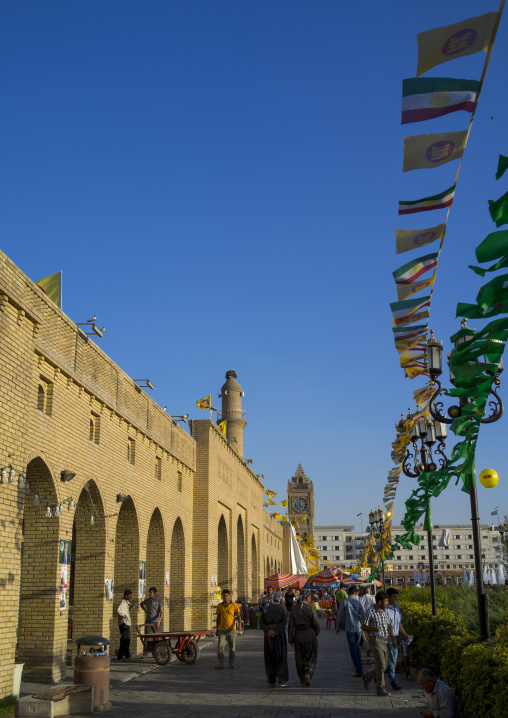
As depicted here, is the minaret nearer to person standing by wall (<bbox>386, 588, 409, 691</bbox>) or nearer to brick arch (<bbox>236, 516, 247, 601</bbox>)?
brick arch (<bbox>236, 516, 247, 601</bbox>)

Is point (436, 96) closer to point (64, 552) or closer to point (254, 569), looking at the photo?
point (64, 552)

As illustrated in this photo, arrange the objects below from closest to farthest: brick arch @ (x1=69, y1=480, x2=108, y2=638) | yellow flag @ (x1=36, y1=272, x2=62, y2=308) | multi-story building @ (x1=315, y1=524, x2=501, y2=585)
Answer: brick arch @ (x1=69, y1=480, x2=108, y2=638) < yellow flag @ (x1=36, y1=272, x2=62, y2=308) < multi-story building @ (x1=315, y1=524, x2=501, y2=585)

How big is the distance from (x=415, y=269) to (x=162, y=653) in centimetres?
1014

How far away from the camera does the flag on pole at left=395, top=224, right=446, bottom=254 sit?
8.35m

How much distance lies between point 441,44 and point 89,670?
350 inches

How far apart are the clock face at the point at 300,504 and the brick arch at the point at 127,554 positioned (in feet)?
301

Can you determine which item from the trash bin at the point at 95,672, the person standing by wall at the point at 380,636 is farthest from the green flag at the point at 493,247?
the trash bin at the point at 95,672

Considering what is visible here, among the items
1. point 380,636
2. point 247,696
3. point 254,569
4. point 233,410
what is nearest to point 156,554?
point 247,696

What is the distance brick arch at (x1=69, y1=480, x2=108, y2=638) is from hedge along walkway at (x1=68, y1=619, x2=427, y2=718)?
133 cm

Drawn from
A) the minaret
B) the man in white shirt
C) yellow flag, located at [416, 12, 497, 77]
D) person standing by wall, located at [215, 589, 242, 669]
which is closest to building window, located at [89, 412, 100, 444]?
the man in white shirt

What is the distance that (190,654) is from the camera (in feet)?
51.5

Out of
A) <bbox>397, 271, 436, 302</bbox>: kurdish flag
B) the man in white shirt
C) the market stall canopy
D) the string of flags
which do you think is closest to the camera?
<bbox>397, 271, 436, 302</bbox>: kurdish flag

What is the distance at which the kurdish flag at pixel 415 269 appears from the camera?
9094 mm

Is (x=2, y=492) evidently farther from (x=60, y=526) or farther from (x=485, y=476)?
(x=485, y=476)
